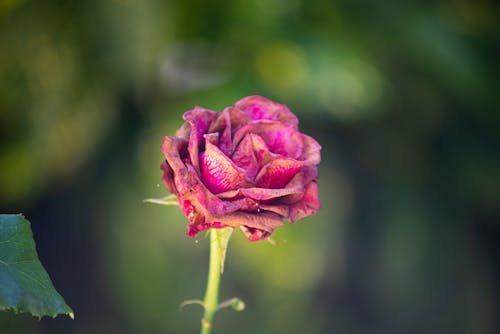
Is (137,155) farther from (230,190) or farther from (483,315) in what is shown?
(230,190)

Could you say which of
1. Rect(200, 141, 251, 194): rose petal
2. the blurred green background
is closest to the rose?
Rect(200, 141, 251, 194): rose petal

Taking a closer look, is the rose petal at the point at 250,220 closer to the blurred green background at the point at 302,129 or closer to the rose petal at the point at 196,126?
the rose petal at the point at 196,126

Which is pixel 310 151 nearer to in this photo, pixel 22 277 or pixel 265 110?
pixel 265 110

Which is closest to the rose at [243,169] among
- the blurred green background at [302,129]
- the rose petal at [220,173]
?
the rose petal at [220,173]

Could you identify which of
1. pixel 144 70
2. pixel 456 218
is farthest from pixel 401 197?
pixel 144 70

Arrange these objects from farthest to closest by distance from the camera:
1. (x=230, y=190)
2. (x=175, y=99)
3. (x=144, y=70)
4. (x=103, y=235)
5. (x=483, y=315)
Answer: (x=483, y=315) → (x=103, y=235) → (x=175, y=99) → (x=144, y=70) → (x=230, y=190)

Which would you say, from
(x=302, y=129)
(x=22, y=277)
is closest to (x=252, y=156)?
(x=22, y=277)
